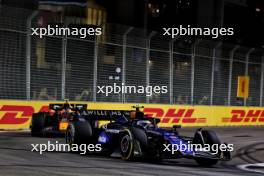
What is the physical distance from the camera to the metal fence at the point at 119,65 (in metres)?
21.4

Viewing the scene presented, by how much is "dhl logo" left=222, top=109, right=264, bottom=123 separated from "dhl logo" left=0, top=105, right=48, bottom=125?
487 inches

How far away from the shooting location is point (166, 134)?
39.2 ft

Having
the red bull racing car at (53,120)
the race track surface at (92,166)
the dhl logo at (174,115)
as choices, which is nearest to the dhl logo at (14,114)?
the red bull racing car at (53,120)

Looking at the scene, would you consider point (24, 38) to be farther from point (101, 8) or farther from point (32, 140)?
point (101, 8)

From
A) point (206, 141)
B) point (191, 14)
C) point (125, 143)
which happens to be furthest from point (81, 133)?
point (191, 14)

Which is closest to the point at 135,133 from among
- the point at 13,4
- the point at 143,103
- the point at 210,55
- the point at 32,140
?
the point at 32,140

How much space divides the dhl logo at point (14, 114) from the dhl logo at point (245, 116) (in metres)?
12.4

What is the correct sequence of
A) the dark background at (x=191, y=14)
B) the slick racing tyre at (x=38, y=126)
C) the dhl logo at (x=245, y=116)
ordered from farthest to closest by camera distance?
the dark background at (x=191, y=14) → the dhl logo at (x=245, y=116) → the slick racing tyre at (x=38, y=126)

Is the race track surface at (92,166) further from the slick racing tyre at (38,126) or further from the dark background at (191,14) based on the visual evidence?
the dark background at (191,14)

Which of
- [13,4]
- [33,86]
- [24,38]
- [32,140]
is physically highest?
[13,4]

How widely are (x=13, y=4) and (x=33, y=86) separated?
5.91 meters

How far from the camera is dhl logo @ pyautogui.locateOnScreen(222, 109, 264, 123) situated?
30611mm

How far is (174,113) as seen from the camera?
27047 millimetres

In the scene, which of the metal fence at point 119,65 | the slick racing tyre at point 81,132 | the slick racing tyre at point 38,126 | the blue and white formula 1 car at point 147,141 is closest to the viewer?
the blue and white formula 1 car at point 147,141
